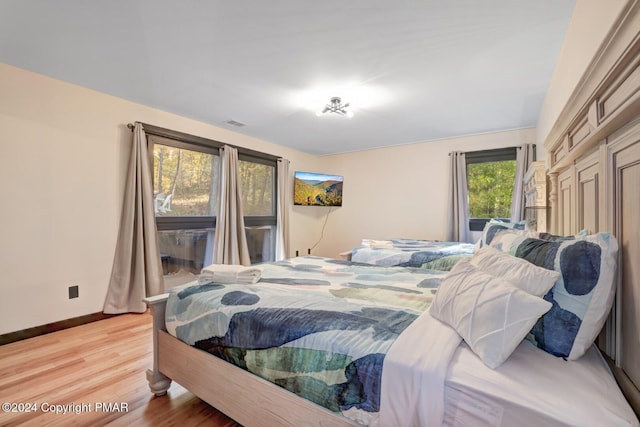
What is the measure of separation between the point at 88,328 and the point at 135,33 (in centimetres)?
270

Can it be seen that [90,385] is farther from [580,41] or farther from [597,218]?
[580,41]

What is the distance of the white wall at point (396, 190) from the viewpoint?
442 centimetres

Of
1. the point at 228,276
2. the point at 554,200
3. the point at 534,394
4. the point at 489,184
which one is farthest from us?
the point at 489,184

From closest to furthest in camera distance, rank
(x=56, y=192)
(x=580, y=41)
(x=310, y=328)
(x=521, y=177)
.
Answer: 1. (x=310, y=328)
2. (x=580, y=41)
3. (x=56, y=192)
4. (x=521, y=177)

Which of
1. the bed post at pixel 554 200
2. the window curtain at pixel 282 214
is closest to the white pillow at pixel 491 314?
the bed post at pixel 554 200

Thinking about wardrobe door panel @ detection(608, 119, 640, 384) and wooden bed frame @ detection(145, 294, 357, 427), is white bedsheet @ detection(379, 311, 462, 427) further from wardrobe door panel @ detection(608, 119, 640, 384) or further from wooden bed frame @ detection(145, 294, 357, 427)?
wardrobe door panel @ detection(608, 119, 640, 384)

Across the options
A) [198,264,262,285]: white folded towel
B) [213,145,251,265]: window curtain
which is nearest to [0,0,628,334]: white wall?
[213,145,251,265]: window curtain

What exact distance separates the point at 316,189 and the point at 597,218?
4.30 meters

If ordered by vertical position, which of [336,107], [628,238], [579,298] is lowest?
[579,298]

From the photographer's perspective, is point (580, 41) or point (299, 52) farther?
point (299, 52)

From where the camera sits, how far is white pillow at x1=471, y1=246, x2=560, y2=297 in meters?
1.03

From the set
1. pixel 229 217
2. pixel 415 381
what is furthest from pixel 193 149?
pixel 415 381

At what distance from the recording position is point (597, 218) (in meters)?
1.20

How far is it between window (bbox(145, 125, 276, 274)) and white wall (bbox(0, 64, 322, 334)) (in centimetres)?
43
